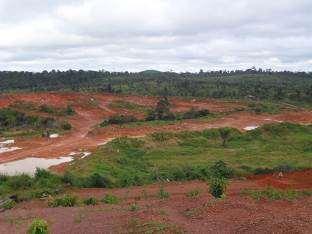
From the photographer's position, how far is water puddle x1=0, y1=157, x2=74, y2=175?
81.8 feet

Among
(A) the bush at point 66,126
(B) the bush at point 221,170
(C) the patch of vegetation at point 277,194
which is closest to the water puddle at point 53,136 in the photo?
(A) the bush at point 66,126

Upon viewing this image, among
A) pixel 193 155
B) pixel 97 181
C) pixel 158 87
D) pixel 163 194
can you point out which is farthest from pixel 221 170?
pixel 158 87

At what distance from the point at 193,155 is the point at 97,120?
16.7 m

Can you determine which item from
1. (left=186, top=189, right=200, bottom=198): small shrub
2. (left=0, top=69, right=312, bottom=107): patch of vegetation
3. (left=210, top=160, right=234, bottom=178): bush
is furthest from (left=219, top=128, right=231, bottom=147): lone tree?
(left=0, top=69, right=312, bottom=107): patch of vegetation

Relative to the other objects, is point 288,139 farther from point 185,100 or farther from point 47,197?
point 185,100

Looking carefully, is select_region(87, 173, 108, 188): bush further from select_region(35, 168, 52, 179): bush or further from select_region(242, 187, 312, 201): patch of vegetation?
select_region(242, 187, 312, 201): patch of vegetation

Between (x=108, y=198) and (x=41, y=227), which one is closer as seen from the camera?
(x=41, y=227)

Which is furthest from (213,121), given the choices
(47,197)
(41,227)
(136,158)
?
(41,227)

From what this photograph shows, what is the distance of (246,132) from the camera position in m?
34.9

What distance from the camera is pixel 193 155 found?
29.4 metres

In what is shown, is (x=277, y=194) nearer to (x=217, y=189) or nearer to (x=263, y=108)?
(x=217, y=189)

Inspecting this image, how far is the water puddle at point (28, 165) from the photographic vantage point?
81.8 ft

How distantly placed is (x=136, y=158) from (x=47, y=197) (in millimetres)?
7481

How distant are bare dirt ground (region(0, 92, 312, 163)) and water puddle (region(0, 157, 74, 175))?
830 millimetres
